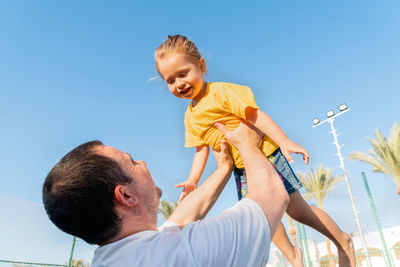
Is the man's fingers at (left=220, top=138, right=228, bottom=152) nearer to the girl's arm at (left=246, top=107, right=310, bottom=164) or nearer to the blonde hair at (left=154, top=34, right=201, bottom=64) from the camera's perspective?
the girl's arm at (left=246, top=107, right=310, bottom=164)

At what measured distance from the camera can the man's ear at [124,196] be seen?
1.17 meters

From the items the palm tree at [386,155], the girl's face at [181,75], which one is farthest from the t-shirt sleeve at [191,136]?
the palm tree at [386,155]

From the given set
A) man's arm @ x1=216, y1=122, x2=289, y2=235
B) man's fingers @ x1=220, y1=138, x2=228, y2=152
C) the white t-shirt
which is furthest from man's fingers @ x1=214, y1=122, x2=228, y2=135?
the white t-shirt

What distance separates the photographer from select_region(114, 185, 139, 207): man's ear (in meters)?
1.17

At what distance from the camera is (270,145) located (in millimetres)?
2199

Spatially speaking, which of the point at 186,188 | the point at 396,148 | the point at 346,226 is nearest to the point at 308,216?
the point at 186,188

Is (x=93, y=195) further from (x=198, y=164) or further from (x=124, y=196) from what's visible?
(x=198, y=164)

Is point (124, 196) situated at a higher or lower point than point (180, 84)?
lower

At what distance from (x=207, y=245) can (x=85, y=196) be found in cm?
51

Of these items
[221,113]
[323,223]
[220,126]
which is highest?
[221,113]

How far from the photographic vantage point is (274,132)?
6.18ft

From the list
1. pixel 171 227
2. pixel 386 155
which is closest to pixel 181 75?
pixel 171 227

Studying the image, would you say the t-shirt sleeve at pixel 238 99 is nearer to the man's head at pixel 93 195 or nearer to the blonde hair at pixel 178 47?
the blonde hair at pixel 178 47

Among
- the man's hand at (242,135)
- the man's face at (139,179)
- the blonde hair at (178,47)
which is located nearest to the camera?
the man's face at (139,179)
